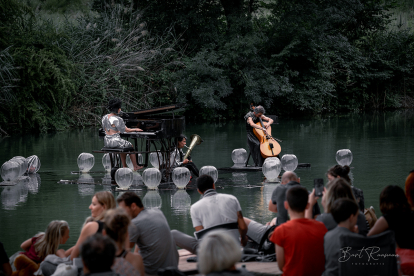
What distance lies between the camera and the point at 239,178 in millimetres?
10586

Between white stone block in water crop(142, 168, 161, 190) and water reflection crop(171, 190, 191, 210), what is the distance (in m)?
0.39

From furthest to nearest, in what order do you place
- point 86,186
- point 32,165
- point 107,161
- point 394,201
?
point 107,161 → point 32,165 → point 86,186 → point 394,201

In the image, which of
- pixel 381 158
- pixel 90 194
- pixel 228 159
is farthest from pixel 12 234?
pixel 381 158

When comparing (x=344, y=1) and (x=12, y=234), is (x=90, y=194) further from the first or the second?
(x=344, y=1)

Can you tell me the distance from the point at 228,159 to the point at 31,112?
11.4m

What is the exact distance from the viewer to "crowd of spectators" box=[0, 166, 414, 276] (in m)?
3.81

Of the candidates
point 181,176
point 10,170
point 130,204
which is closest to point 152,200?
point 181,176

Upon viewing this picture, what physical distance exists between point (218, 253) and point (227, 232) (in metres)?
0.43

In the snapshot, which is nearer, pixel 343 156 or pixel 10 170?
pixel 10 170

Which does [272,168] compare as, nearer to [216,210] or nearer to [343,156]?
[343,156]

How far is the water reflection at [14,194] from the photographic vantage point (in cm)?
854

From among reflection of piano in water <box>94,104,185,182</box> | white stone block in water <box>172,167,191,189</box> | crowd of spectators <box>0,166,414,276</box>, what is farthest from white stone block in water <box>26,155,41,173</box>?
crowd of spectators <box>0,166,414,276</box>

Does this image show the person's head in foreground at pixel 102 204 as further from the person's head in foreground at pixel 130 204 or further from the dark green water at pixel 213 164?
the dark green water at pixel 213 164

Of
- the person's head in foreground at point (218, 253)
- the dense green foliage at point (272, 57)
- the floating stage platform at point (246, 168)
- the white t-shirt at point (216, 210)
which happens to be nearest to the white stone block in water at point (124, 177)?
the floating stage platform at point (246, 168)
